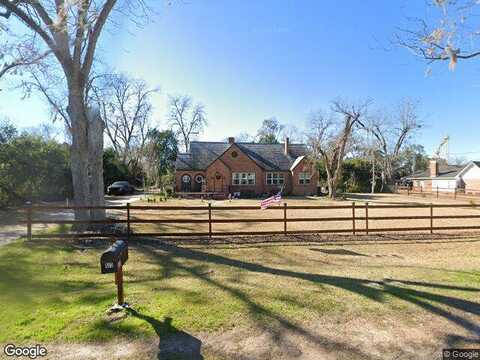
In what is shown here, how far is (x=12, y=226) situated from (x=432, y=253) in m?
16.1

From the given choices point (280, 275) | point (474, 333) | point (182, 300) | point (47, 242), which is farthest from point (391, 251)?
point (47, 242)

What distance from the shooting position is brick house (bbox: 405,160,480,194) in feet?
130

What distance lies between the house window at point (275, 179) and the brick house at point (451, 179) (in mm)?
21652

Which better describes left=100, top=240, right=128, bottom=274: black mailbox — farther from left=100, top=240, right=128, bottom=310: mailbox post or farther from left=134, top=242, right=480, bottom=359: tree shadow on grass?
left=134, top=242, right=480, bottom=359: tree shadow on grass

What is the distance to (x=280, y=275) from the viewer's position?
628cm

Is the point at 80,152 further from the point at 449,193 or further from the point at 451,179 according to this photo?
the point at 451,179

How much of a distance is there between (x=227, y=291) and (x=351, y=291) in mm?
2221

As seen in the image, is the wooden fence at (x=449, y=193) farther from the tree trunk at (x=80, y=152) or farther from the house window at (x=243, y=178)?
the tree trunk at (x=80, y=152)

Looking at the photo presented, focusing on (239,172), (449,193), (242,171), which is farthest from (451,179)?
(239,172)

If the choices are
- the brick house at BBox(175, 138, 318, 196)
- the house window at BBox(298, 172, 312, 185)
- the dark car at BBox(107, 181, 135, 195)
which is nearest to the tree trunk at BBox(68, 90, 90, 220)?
the brick house at BBox(175, 138, 318, 196)

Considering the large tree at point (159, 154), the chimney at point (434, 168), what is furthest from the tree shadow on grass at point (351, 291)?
the chimney at point (434, 168)

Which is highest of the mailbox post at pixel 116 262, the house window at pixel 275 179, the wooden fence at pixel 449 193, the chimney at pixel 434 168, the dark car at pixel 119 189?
the chimney at pixel 434 168

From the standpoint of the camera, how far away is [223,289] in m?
5.39

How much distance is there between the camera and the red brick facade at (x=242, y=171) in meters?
34.5
